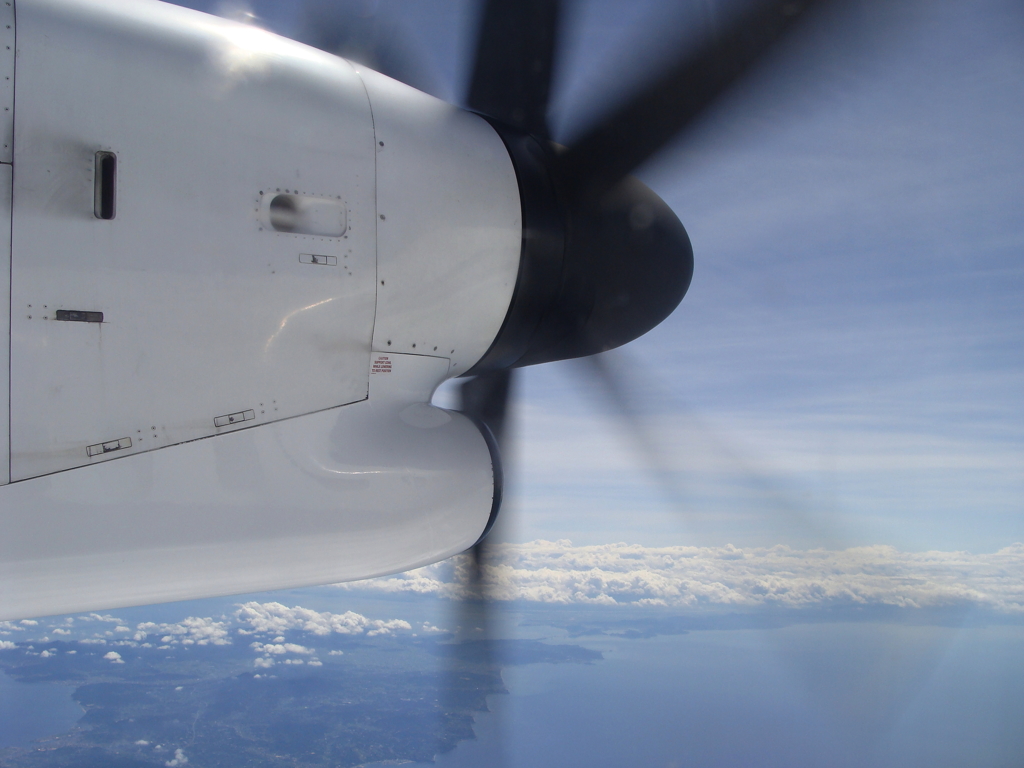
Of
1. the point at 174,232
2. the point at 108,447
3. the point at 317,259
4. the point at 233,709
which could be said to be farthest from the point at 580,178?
the point at 233,709

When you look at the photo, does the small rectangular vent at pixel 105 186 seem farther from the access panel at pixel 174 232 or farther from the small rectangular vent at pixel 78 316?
the small rectangular vent at pixel 78 316

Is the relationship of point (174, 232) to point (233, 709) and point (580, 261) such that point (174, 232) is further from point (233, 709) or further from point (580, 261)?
point (233, 709)

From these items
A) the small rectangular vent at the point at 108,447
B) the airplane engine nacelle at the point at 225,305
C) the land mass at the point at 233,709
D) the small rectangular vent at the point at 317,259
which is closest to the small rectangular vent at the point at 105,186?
the airplane engine nacelle at the point at 225,305

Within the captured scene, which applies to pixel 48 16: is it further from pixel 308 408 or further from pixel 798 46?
pixel 798 46

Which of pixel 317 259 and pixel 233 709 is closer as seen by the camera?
pixel 317 259

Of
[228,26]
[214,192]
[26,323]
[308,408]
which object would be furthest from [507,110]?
[26,323]

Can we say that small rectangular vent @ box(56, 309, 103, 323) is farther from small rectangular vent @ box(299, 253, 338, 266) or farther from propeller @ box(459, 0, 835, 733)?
propeller @ box(459, 0, 835, 733)

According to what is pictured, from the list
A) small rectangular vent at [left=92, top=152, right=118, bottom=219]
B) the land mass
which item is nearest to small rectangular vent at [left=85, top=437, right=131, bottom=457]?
small rectangular vent at [left=92, top=152, right=118, bottom=219]
